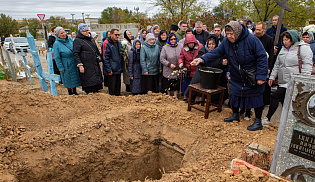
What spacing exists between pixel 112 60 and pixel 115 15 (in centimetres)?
5221

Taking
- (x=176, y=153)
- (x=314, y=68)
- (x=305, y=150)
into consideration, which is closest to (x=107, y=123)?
(x=176, y=153)

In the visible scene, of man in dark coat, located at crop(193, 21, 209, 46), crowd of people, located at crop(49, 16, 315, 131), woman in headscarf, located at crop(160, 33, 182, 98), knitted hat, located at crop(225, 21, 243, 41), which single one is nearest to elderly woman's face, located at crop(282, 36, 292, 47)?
crowd of people, located at crop(49, 16, 315, 131)

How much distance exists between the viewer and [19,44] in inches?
763

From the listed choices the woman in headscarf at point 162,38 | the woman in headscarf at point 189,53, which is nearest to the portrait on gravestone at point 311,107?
the woman in headscarf at point 189,53

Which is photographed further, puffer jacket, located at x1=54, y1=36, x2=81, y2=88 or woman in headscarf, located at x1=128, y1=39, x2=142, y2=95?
woman in headscarf, located at x1=128, y1=39, x2=142, y2=95

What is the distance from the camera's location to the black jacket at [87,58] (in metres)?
4.89

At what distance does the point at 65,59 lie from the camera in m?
5.08

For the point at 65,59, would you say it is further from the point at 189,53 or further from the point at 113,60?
the point at 189,53

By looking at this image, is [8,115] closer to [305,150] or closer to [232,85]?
[232,85]

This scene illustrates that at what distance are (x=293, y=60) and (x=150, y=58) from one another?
3125 mm

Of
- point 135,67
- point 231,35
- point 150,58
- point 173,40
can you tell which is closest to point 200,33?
point 173,40

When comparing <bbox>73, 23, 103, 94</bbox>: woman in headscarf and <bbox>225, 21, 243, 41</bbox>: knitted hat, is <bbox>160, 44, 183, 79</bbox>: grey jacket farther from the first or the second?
<bbox>225, 21, 243, 41</bbox>: knitted hat

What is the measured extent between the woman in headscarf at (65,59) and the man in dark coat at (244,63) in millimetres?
Result: 3133

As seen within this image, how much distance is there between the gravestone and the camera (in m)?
2.14
